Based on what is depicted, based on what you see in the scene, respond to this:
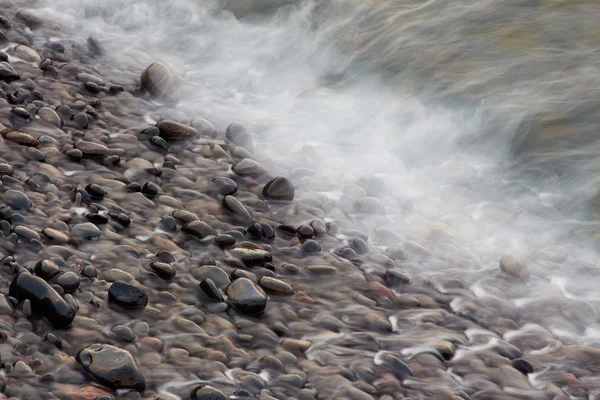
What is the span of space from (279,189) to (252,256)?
97cm

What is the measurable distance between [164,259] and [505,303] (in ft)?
6.51

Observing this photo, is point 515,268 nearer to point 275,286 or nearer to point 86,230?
point 275,286

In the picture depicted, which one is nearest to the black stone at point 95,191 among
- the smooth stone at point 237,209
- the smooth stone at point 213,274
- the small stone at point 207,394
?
the smooth stone at point 237,209

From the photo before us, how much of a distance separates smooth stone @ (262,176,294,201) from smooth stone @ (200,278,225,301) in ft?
4.33

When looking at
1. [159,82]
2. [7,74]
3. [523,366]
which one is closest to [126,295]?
[523,366]

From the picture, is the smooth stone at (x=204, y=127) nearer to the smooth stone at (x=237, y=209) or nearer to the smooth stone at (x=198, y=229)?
the smooth stone at (x=237, y=209)

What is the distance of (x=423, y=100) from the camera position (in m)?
6.72

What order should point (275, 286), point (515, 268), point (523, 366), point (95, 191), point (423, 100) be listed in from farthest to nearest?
1. point (423, 100)
2. point (515, 268)
3. point (95, 191)
4. point (275, 286)
5. point (523, 366)

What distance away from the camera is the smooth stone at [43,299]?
3.33 m

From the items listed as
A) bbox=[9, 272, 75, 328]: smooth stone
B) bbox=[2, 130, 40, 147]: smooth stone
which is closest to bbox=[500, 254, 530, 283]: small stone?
bbox=[9, 272, 75, 328]: smooth stone

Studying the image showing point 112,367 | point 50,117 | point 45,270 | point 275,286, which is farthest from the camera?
point 50,117

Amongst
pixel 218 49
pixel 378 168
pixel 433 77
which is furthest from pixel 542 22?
pixel 218 49

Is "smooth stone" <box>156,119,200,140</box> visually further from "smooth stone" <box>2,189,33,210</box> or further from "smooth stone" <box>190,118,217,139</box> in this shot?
"smooth stone" <box>2,189,33,210</box>

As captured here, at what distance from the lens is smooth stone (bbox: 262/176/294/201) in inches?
200
